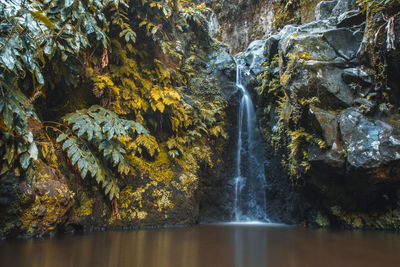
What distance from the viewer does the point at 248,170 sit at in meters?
8.03

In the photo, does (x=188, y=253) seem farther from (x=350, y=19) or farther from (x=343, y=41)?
(x=350, y=19)

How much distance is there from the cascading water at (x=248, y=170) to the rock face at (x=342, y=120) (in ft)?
4.46

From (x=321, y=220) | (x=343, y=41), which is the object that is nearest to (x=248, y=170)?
(x=321, y=220)

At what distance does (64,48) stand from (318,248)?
4.76m

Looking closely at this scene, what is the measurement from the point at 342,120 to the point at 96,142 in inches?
195

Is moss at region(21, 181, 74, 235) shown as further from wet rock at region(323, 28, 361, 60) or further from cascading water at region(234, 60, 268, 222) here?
wet rock at region(323, 28, 361, 60)

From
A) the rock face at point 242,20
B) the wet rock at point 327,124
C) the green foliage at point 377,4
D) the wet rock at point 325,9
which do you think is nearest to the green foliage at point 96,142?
the wet rock at point 327,124

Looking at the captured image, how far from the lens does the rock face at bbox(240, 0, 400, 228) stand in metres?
4.80

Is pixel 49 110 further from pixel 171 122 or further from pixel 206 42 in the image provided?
pixel 206 42

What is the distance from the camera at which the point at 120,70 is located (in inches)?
229

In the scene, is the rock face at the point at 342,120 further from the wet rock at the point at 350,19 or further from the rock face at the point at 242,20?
the rock face at the point at 242,20

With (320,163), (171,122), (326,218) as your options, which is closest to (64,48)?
(171,122)

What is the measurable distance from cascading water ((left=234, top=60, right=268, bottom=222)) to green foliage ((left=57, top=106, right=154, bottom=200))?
13.5 ft

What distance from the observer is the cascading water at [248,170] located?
7.52m
